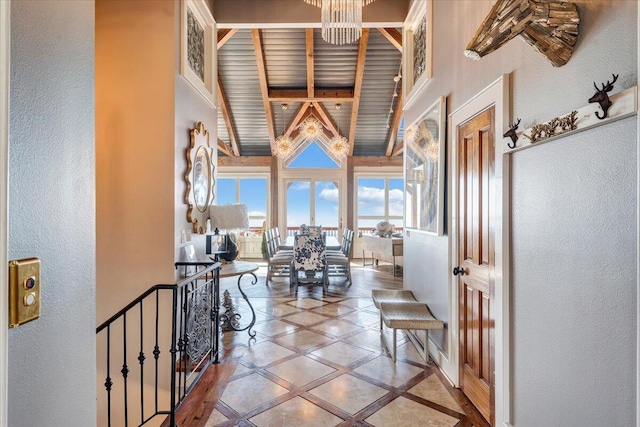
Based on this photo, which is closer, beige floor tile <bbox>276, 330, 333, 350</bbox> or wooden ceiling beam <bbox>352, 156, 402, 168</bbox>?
beige floor tile <bbox>276, 330, 333, 350</bbox>

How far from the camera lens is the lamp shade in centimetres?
346

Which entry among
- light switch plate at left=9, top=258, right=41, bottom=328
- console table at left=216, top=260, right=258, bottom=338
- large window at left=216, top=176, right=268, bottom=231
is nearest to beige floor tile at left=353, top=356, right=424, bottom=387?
console table at left=216, top=260, right=258, bottom=338

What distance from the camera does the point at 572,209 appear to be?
52.2 inches

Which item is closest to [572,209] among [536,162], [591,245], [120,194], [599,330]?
[591,245]

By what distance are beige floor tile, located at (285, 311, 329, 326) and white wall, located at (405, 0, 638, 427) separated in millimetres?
2576

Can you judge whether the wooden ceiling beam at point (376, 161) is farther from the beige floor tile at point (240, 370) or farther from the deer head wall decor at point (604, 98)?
the deer head wall decor at point (604, 98)

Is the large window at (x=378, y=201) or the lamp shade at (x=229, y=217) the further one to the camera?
the large window at (x=378, y=201)

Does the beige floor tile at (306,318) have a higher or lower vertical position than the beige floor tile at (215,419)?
higher

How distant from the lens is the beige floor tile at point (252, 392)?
232 centimetres

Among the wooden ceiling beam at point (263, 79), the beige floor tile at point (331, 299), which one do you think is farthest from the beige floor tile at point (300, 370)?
the wooden ceiling beam at point (263, 79)

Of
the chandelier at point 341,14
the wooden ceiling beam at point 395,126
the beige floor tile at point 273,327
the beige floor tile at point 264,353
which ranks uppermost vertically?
the wooden ceiling beam at point 395,126

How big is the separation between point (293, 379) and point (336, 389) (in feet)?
1.22

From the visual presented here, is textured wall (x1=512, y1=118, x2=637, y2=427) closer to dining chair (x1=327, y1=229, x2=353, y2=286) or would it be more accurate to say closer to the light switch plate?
the light switch plate

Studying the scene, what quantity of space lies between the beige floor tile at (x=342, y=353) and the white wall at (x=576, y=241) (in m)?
1.49
